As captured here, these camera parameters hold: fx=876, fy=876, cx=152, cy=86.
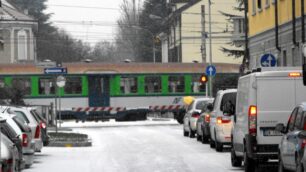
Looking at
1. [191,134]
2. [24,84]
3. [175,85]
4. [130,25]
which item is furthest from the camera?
[130,25]

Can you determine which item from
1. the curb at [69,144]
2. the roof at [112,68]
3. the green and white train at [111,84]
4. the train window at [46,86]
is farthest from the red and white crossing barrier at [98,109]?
the curb at [69,144]

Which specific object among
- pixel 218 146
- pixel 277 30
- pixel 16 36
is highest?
pixel 16 36

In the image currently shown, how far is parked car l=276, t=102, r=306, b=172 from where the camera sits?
1365 cm

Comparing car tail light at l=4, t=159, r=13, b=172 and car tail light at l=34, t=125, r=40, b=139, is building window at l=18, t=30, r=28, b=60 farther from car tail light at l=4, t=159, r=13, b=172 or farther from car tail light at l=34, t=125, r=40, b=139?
car tail light at l=4, t=159, r=13, b=172

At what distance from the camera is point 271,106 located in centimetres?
1759

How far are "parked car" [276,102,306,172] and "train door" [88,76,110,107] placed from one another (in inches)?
1436

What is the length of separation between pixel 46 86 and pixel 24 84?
4.21 feet

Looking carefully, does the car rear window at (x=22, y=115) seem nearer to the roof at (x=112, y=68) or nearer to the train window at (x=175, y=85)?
the roof at (x=112, y=68)

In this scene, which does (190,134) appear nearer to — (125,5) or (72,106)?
(72,106)

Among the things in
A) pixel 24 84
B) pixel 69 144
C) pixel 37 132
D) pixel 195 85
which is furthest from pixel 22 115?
pixel 195 85

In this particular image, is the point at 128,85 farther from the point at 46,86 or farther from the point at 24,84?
the point at 24,84

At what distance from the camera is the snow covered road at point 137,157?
20578mm

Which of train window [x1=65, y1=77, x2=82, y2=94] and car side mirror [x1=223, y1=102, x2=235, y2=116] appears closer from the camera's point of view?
car side mirror [x1=223, y1=102, x2=235, y2=116]

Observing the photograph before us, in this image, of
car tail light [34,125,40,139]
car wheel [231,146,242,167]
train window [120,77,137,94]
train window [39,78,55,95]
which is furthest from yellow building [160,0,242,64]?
car wheel [231,146,242,167]
